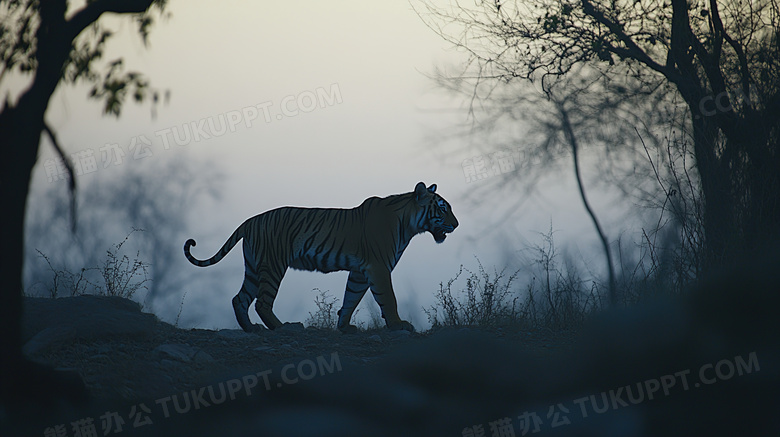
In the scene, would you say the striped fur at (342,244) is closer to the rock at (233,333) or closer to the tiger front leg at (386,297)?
the tiger front leg at (386,297)

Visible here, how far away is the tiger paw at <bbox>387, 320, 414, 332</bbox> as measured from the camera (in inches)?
328

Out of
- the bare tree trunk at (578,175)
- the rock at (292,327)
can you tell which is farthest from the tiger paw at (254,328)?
the bare tree trunk at (578,175)

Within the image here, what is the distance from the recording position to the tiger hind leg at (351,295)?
8.77m

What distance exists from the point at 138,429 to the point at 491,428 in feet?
7.98

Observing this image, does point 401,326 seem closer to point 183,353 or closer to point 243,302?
point 243,302

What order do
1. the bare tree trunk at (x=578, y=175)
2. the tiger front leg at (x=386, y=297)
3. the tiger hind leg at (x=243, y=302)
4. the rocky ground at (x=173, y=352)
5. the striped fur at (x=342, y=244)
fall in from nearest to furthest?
the rocky ground at (x=173, y=352) < the tiger front leg at (x=386, y=297) < the striped fur at (x=342, y=244) < the tiger hind leg at (x=243, y=302) < the bare tree trunk at (x=578, y=175)

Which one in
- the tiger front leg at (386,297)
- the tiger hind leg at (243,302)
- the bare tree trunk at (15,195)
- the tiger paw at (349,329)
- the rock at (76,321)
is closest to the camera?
the bare tree trunk at (15,195)

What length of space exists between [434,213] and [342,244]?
116cm

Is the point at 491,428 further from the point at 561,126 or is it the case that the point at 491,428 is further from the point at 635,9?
the point at 561,126

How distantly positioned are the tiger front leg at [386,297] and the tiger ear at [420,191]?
995 mm

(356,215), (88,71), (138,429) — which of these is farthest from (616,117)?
(138,429)

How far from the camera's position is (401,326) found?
328 inches

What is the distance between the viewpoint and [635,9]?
962 centimetres

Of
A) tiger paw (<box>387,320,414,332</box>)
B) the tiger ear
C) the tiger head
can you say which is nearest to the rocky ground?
tiger paw (<box>387,320,414,332</box>)
